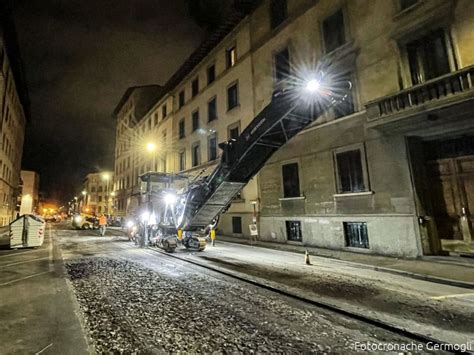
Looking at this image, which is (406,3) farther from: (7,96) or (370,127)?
(7,96)

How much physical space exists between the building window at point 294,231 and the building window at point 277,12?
1245 cm

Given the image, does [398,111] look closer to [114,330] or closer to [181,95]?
[114,330]

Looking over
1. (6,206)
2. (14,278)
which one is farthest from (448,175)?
(6,206)

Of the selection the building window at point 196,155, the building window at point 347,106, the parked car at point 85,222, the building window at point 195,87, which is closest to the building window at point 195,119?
the building window at point 196,155

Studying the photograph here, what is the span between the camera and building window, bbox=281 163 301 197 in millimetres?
14367

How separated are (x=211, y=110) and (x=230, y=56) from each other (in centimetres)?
469

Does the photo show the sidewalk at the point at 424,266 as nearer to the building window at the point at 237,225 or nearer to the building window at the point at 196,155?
the building window at the point at 237,225

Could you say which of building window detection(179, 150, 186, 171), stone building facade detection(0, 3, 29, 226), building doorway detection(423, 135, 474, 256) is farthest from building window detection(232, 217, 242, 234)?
stone building facade detection(0, 3, 29, 226)

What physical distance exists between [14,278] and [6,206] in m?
36.0

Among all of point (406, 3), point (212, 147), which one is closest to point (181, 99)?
point (212, 147)

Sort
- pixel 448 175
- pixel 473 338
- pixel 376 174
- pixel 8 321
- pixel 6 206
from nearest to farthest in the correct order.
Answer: pixel 473 338 → pixel 8 321 → pixel 448 175 → pixel 376 174 → pixel 6 206

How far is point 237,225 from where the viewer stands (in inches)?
735

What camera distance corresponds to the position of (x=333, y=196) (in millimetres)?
12344

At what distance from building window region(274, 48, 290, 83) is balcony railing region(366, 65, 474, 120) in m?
6.74
